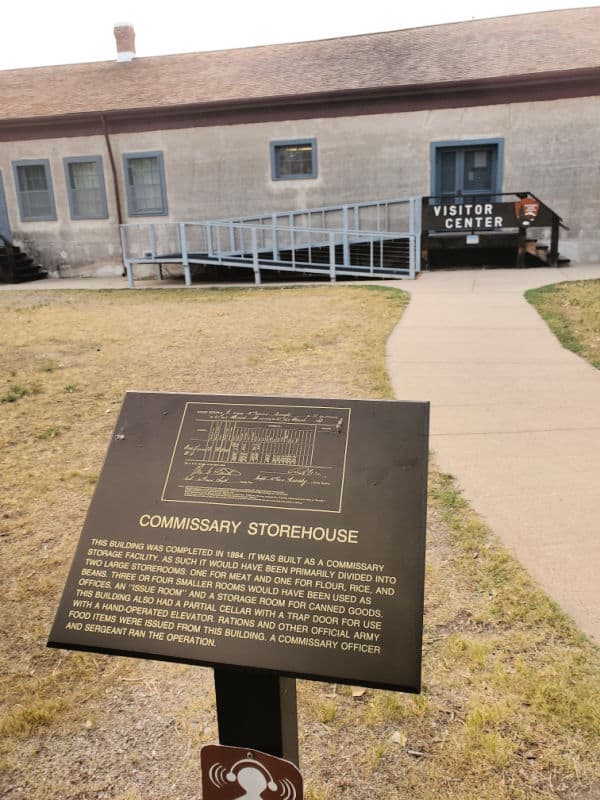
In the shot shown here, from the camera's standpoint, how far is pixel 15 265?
1911cm

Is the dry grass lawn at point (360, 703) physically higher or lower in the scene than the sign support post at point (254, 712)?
lower

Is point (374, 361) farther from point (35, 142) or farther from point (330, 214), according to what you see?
point (35, 142)

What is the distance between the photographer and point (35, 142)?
19438 mm

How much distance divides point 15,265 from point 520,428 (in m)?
17.1

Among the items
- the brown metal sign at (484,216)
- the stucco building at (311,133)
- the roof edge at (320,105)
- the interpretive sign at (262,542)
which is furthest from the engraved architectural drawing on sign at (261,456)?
the roof edge at (320,105)

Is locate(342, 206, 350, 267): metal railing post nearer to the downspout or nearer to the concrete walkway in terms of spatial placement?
the concrete walkway

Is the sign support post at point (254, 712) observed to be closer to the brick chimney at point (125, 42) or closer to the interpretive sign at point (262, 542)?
the interpretive sign at point (262, 542)

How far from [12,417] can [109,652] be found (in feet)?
16.3

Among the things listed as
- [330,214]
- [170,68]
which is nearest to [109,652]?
[330,214]

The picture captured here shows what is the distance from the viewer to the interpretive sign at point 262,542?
5.97ft

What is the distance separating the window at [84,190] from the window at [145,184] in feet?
2.80

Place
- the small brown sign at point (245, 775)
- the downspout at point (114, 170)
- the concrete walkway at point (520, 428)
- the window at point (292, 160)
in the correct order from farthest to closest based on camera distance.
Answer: the downspout at point (114, 170) < the window at point (292, 160) < the concrete walkway at point (520, 428) < the small brown sign at point (245, 775)

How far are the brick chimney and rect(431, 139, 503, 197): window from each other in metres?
11.3

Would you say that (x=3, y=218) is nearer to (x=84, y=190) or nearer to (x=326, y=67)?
(x=84, y=190)
